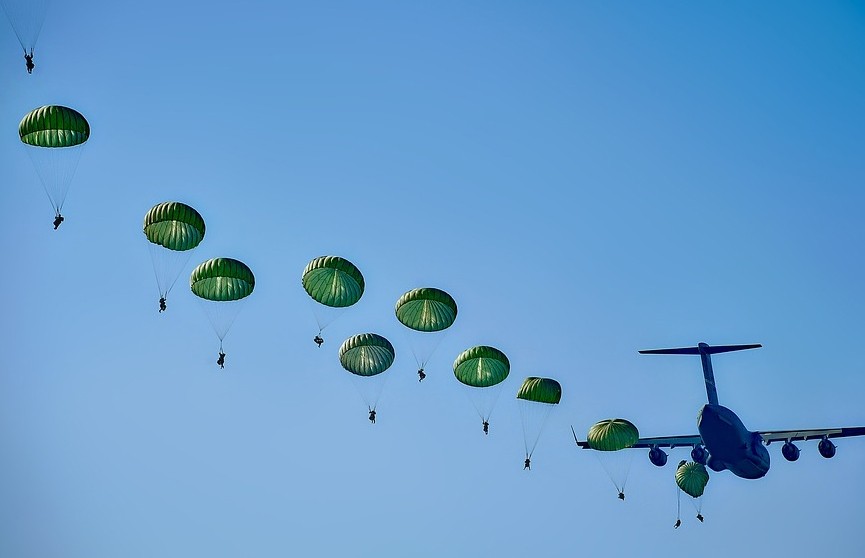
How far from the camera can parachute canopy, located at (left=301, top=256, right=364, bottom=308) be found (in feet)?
125

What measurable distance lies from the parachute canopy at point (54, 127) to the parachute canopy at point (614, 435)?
3029cm

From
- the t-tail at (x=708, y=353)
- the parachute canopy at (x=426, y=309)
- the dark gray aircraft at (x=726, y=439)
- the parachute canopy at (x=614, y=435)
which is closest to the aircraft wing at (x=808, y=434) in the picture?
the dark gray aircraft at (x=726, y=439)

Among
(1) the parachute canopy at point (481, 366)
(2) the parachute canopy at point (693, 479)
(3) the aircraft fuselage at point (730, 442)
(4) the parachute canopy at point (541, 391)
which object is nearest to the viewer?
(1) the parachute canopy at point (481, 366)

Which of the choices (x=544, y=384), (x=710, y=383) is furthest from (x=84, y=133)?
(x=710, y=383)

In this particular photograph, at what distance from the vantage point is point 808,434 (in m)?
64.4

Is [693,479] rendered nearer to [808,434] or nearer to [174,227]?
[808,434]

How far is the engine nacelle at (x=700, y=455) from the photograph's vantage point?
2405 inches

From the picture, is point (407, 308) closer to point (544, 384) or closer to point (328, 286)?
point (328, 286)

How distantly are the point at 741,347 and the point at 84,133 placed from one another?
151 feet

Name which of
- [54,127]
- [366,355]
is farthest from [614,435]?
[54,127]

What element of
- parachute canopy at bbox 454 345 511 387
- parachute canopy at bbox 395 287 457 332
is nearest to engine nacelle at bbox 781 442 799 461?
parachute canopy at bbox 454 345 511 387

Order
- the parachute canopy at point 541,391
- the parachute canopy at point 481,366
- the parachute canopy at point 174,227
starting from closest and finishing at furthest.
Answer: the parachute canopy at point 174,227, the parachute canopy at point 481,366, the parachute canopy at point 541,391

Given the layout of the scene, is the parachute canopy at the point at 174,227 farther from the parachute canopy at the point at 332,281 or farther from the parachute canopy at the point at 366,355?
the parachute canopy at the point at 366,355

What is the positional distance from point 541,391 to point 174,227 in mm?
19768
